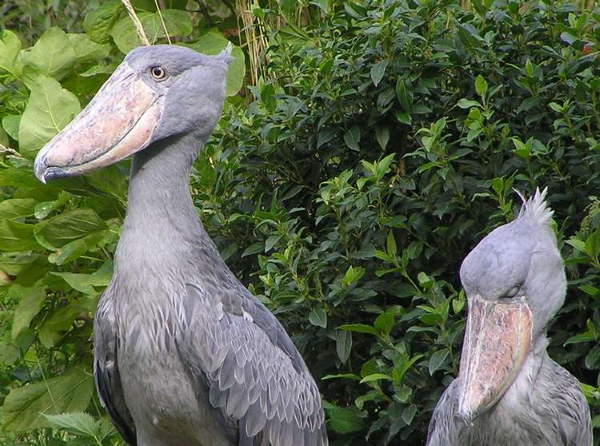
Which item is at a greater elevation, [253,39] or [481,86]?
[481,86]

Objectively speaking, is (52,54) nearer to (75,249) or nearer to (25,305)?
(75,249)

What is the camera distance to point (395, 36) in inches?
188

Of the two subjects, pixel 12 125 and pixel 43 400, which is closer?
pixel 43 400

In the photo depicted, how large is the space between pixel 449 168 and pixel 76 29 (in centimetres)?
505

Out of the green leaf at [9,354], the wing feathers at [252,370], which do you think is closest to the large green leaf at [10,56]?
the green leaf at [9,354]

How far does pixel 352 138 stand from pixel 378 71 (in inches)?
11.8

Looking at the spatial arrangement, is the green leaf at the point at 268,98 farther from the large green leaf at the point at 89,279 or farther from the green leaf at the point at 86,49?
the green leaf at the point at 86,49

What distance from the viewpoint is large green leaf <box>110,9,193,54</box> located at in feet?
20.1

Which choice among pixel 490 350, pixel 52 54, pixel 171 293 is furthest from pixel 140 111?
pixel 52 54

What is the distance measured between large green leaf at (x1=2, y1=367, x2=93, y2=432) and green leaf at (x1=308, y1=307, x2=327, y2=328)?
142 cm

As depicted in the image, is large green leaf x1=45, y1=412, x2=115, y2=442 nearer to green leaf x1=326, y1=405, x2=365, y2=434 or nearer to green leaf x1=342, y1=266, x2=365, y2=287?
green leaf x1=326, y1=405, x2=365, y2=434

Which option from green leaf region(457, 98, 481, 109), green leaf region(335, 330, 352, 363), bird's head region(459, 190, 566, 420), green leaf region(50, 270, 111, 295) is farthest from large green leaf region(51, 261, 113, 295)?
bird's head region(459, 190, 566, 420)

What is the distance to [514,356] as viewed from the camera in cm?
363

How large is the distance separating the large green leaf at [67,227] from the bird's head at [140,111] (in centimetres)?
153
